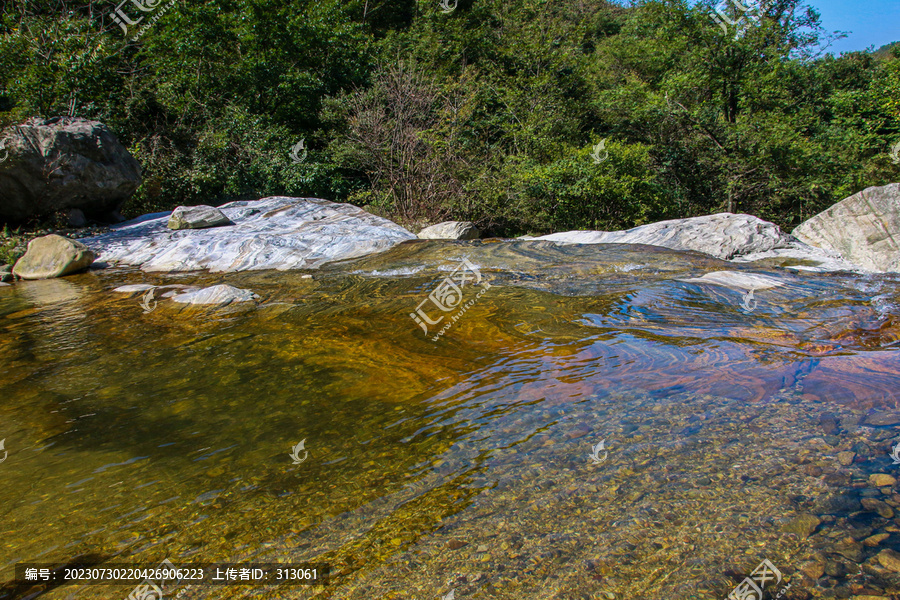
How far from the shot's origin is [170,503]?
2637 mm

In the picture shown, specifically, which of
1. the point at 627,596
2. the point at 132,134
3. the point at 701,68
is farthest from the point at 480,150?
the point at 627,596

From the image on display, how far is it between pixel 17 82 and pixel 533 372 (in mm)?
17306

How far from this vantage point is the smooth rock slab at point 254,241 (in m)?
9.71

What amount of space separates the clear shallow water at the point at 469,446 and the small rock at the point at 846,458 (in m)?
0.04

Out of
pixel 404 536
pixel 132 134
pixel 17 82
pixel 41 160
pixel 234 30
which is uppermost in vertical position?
pixel 234 30

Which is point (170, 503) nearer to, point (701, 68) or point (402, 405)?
Answer: point (402, 405)

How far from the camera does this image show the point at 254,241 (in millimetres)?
10227

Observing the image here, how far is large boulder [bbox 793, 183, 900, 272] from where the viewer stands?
8.77 metres
